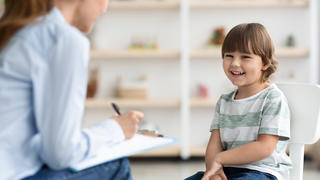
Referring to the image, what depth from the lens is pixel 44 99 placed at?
3.78ft

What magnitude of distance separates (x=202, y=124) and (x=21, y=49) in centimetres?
329

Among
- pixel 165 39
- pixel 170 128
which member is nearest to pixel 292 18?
pixel 165 39

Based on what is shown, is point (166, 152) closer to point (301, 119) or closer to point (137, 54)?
point (137, 54)

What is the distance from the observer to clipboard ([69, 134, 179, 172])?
1211 mm

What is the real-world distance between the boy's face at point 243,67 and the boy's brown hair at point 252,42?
2 centimetres

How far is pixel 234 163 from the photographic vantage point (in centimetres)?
154

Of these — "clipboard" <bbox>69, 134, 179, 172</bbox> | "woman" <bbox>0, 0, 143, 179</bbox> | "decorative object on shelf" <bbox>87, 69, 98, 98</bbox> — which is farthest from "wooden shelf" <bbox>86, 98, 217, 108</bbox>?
"woman" <bbox>0, 0, 143, 179</bbox>

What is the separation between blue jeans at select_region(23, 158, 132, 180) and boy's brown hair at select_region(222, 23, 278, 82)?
548 millimetres

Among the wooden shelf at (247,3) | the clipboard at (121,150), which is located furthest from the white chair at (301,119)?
the wooden shelf at (247,3)

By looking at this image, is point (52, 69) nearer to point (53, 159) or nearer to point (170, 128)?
point (53, 159)

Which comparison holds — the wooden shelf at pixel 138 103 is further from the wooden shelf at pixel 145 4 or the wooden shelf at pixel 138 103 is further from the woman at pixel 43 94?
the woman at pixel 43 94

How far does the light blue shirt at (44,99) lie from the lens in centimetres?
113

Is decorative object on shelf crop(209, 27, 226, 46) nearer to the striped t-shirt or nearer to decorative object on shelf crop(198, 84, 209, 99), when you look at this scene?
decorative object on shelf crop(198, 84, 209, 99)

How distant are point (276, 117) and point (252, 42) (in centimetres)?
26
